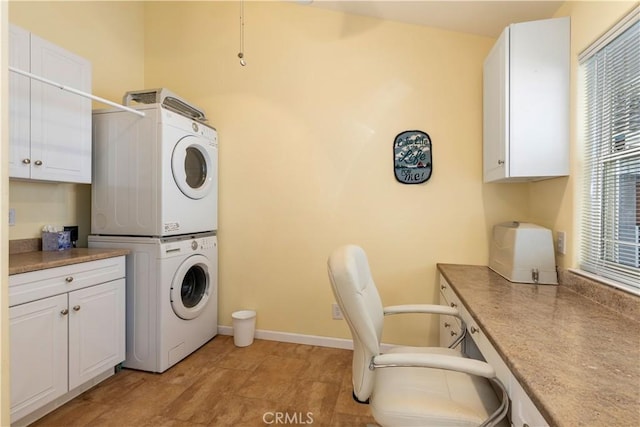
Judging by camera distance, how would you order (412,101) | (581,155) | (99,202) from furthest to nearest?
1. (412,101)
2. (99,202)
3. (581,155)

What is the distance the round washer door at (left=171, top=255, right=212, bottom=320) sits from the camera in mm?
2211

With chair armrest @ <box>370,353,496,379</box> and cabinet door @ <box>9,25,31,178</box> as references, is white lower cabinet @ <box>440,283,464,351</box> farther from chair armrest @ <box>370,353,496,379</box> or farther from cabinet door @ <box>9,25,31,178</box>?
cabinet door @ <box>9,25,31,178</box>

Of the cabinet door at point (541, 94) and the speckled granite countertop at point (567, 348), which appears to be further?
the cabinet door at point (541, 94)

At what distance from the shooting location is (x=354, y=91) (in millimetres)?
2490

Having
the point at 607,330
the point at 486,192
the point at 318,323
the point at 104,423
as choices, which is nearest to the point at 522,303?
the point at 607,330

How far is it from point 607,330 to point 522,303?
0.32 metres

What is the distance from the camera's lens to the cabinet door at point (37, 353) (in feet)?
4.78

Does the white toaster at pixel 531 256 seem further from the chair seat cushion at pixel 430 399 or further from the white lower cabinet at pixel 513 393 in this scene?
the chair seat cushion at pixel 430 399

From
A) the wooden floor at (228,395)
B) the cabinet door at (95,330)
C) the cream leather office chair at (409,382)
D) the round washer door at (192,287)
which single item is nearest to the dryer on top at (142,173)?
the round washer door at (192,287)

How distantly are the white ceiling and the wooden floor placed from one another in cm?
259

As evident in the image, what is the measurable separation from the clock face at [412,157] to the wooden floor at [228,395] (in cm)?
154

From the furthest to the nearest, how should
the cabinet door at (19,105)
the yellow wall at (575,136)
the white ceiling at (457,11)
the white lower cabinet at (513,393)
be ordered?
the white ceiling at (457,11) < the cabinet door at (19,105) < the yellow wall at (575,136) < the white lower cabinet at (513,393)

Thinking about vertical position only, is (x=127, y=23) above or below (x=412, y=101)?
above

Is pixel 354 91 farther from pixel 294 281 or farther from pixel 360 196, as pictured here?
pixel 294 281
